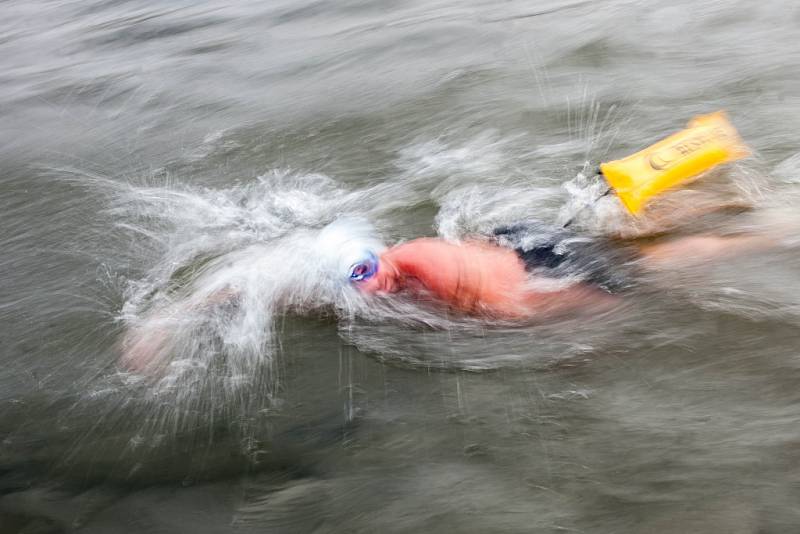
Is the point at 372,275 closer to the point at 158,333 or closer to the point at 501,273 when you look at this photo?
the point at 501,273

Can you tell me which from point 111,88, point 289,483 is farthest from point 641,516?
point 111,88

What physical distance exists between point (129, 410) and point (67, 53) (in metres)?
7.23

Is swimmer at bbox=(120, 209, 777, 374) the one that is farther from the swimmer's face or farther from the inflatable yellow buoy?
the inflatable yellow buoy

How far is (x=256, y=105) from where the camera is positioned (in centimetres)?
633

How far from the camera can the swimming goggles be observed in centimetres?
323

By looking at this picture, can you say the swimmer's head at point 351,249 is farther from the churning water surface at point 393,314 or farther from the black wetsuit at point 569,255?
the black wetsuit at point 569,255

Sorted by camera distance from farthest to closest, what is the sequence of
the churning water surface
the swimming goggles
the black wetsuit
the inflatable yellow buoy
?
the black wetsuit → the inflatable yellow buoy → the swimming goggles → the churning water surface

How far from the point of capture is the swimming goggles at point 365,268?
3.23 meters

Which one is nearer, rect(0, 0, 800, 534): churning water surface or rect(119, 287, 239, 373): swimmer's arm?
rect(0, 0, 800, 534): churning water surface

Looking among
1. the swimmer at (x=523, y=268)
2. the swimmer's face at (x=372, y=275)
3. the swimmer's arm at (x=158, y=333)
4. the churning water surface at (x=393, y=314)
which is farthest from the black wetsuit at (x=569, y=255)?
the swimmer's arm at (x=158, y=333)

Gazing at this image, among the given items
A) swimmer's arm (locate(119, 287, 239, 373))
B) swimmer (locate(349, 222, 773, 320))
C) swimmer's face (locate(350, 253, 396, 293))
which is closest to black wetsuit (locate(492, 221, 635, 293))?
swimmer (locate(349, 222, 773, 320))

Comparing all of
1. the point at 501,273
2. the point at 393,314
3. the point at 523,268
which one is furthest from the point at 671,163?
the point at 393,314

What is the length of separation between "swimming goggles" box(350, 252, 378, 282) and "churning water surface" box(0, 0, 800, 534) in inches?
10.3

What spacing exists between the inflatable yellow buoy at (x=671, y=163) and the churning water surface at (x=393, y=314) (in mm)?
371
